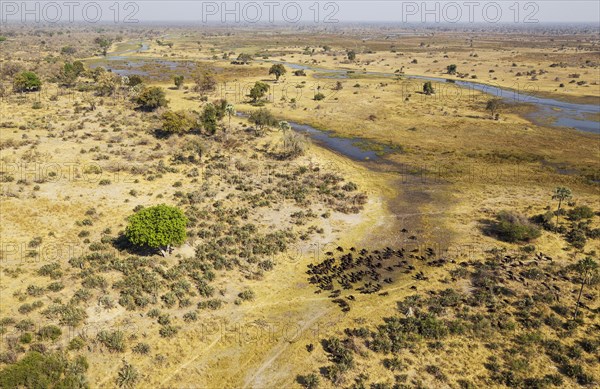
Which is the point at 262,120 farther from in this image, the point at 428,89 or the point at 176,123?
the point at 428,89

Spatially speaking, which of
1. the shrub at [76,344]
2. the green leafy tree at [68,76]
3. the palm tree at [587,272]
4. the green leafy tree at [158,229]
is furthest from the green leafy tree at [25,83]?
the palm tree at [587,272]

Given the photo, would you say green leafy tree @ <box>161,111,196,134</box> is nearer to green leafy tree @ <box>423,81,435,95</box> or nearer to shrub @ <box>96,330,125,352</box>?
shrub @ <box>96,330,125,352</box>

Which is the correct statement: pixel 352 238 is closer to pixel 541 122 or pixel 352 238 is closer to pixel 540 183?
pixel 540 183

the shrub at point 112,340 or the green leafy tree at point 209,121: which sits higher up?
the green leafy tree at point 209,121

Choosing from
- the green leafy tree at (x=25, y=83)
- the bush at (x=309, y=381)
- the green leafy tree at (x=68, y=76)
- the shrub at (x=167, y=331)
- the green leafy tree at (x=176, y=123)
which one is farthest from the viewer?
the green leafy tree at (x=68, y=76)

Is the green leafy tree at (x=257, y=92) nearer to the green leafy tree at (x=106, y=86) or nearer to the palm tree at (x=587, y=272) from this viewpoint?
the green leafy tree at (x=106, y=86)

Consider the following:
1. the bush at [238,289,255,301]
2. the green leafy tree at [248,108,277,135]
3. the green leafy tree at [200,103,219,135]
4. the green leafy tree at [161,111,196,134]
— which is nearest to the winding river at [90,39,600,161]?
the green leafy tree at [248,108,277,135]

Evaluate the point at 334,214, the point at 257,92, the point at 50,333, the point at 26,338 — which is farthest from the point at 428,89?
the point at 26,338
